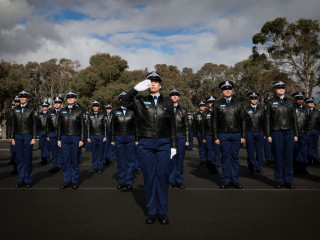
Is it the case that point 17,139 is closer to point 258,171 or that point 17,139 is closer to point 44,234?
point 44,234

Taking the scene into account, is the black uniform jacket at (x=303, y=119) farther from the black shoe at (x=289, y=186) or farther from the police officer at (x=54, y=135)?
the police officer at (x=54, y=135)

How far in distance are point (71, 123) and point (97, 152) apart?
2.95 meters

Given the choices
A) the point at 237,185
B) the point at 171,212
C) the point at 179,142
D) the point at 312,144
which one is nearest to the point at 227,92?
the point at 179,142

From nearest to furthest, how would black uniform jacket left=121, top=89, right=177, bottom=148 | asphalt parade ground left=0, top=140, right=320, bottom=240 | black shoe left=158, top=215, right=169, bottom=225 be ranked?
asphalt parade ground left=0, top=140, right=320, bottom=240 < black shoe left=158, top=215, right=169, bottom=225 < black uniform jacket left=121, top=89, right=177, bottom=148

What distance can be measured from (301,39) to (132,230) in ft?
90.4

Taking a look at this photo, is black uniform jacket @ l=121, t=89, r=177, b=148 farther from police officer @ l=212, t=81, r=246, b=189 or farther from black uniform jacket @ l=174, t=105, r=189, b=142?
black uniform jacket @ l=174, t=105, r=189, b=142

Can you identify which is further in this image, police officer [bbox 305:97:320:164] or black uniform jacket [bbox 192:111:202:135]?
black uniform jacket [bbox 192:111:202:135]

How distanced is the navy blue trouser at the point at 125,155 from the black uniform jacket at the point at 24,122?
2202 mm

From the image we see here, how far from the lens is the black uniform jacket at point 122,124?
334 inches

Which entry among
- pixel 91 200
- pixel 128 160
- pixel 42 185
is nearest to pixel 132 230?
pixel 91 200

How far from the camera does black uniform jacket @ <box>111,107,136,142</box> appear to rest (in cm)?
848

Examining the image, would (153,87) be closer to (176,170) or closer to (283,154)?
(176,170)

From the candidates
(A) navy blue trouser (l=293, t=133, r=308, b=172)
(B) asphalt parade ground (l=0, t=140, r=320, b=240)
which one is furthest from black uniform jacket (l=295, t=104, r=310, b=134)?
(B) asphalt parade ground (l=0, t=140, r=320, b=240)

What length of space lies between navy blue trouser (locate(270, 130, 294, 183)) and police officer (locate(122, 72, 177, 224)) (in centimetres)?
355
